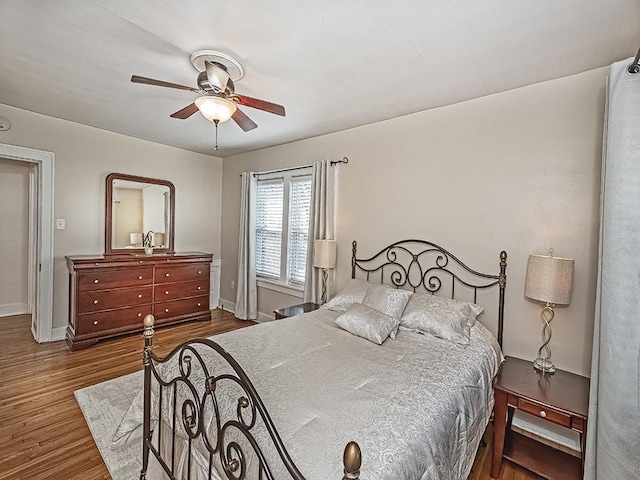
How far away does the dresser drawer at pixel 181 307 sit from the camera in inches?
171

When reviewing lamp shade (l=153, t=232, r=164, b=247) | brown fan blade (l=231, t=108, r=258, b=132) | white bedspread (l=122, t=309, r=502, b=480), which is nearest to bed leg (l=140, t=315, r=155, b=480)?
white bedspread (l=122, t=309, r=502, b=480)

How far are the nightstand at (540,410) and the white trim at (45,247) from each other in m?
4.81

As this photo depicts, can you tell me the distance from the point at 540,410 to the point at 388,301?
1.18 m

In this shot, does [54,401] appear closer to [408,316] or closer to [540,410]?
[408,316]

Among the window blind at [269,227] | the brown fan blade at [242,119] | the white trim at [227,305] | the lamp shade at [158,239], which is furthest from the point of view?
the white trim at [227,305]

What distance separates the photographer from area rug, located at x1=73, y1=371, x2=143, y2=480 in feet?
6.42

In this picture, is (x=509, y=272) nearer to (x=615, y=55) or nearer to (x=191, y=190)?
(x=615, y=55)

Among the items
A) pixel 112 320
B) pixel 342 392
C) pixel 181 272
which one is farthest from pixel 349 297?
pixel 112 320

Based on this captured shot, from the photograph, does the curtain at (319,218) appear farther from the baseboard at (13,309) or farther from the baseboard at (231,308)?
the baseboard at (13,309)

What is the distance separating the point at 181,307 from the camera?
15.0ft

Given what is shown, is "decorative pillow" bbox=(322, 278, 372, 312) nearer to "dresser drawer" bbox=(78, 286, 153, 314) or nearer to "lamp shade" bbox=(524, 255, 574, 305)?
"lamp shade" bbox=(524, 255, 574, 305)

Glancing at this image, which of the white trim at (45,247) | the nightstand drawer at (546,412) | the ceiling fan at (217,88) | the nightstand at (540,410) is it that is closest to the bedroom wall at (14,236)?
the white trim at (45,247)

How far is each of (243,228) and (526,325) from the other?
12.5ft

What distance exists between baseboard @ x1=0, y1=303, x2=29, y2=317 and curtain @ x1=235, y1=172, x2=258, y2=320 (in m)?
3.49
